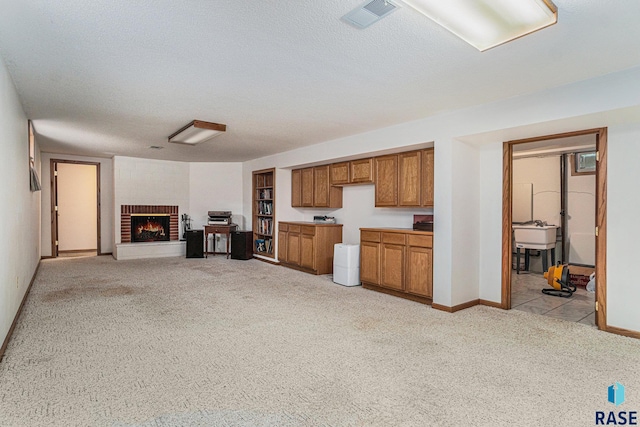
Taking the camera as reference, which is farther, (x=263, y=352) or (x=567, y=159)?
(x=567, y=159)

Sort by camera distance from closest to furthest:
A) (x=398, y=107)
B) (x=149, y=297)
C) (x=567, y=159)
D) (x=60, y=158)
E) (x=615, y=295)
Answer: (x=615, y=295)
(x=398, y=107)
(x=149, y=297)
(x=567, y=159)
(x=60, y=158)

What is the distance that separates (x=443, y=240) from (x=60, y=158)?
8.30 meters

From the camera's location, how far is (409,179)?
192 inches

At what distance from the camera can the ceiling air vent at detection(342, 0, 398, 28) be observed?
1.98m

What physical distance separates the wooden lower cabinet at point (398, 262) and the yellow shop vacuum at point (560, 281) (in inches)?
78.8

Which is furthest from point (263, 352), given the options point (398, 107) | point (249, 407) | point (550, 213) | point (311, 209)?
point (550, 213)

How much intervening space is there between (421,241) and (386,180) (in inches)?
43.7

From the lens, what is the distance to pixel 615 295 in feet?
11.5

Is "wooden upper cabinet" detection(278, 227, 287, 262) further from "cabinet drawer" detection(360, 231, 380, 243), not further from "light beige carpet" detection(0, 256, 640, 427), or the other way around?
"light beige carpet" detection(0, 256, 640, 427)

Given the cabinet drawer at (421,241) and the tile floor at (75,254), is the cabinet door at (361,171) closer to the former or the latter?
the cabinet drawer at (421,241)

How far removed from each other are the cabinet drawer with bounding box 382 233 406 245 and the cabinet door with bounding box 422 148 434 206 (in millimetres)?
537

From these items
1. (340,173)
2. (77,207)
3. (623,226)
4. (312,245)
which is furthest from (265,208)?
(623,226)

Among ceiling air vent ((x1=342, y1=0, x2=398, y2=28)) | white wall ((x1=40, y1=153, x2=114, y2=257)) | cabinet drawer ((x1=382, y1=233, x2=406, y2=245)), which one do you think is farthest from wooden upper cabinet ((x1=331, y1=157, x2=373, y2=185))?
white wall ((x1=40, y1=153, x2=114, y2=257))

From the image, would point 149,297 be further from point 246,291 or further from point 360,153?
point 360,153
